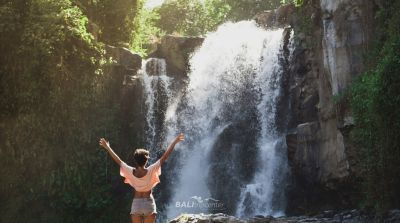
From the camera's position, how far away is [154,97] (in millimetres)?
21312

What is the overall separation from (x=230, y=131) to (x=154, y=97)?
369 centimetres

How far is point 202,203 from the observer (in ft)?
61.9

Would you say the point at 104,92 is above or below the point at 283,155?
above

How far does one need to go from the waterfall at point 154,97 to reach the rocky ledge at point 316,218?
834cm

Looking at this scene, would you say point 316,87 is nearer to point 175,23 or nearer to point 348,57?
point 348,57

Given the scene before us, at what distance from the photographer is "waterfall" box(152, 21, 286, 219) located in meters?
18.2

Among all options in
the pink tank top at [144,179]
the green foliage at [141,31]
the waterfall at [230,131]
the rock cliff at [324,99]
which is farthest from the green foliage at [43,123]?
the pink tank top at [144,179]

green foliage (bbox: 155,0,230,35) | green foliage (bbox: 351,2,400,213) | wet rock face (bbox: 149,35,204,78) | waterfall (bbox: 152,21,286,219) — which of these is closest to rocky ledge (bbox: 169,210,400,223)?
green foliage (bbox: 351,2,400,213)

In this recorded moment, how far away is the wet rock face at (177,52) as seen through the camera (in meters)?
23.1

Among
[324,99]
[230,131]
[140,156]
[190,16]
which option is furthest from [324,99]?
[190,16]

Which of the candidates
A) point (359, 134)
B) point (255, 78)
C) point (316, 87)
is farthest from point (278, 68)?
point (359, 134)

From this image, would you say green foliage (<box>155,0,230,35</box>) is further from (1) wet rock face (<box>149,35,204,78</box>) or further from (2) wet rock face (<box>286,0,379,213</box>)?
(2) wet rock face (<box>286,0,379,213</box>)

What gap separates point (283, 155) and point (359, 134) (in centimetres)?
544

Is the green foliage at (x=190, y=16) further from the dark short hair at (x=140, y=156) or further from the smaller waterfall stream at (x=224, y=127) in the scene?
A: the dark short hair at (x=140, y=156)
